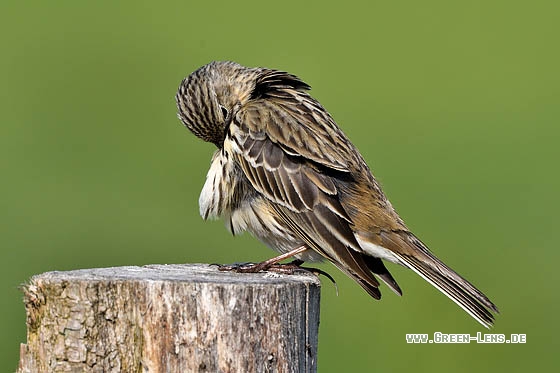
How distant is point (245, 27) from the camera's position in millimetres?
18844

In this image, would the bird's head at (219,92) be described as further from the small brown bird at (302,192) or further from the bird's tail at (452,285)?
the bird's tail at (452,285)

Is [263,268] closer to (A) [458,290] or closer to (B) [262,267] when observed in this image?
(B) [262,267]

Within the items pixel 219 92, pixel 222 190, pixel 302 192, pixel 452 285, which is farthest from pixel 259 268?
pixel 219 92

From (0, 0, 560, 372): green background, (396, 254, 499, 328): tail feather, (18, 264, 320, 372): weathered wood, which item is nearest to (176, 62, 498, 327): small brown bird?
(396, 254, 499, 328): tail feather

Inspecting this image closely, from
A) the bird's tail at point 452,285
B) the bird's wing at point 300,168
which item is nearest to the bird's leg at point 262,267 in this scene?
the bird's wing at point 300,168

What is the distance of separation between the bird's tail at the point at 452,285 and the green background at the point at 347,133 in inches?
163

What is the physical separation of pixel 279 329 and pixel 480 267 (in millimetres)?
7824

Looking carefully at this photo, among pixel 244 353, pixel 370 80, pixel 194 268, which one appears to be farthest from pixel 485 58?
pixel 244 353

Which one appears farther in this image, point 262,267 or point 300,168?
point 300,168

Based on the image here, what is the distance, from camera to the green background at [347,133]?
12.9m

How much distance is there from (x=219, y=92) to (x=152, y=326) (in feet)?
11.0

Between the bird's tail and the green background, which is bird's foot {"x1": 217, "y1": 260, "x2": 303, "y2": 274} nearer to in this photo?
the bird's tail

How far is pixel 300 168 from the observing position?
841 centimetres

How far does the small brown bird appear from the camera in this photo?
8.14m
